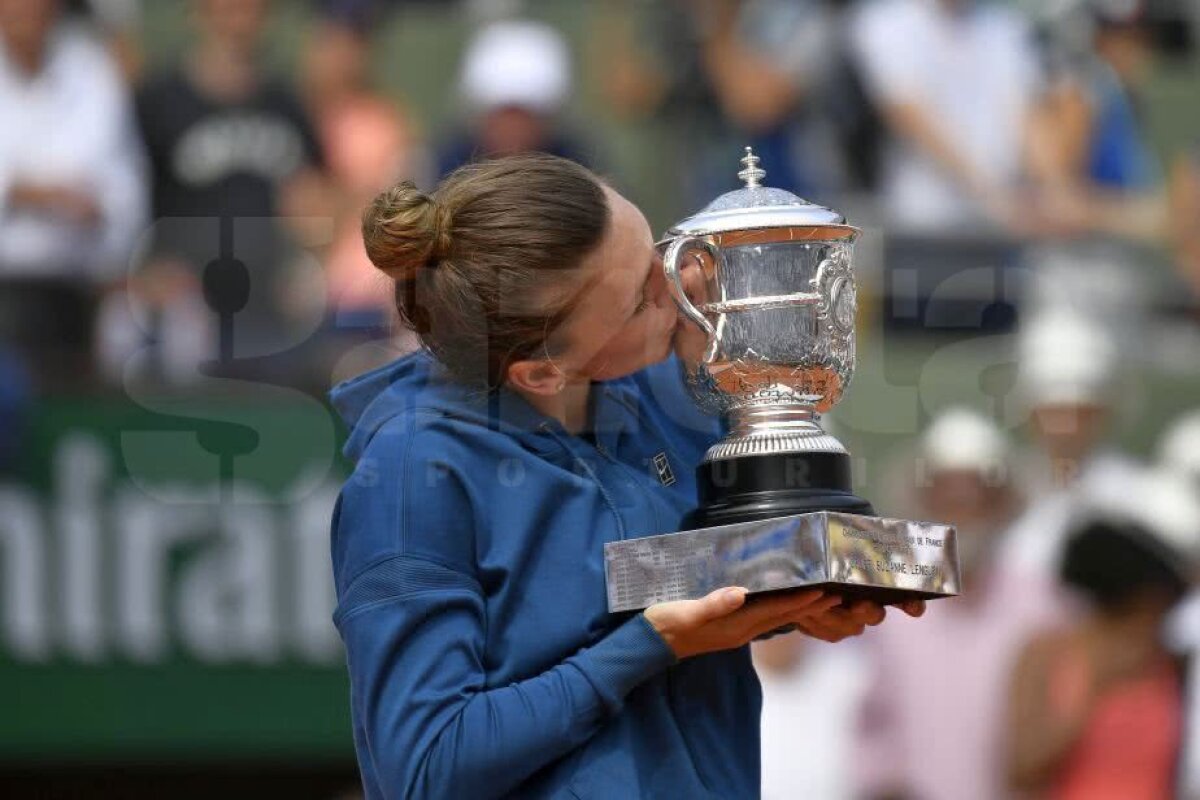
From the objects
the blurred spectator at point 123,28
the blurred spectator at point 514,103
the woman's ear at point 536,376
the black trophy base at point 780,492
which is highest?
the blurred spectator at point 123,28

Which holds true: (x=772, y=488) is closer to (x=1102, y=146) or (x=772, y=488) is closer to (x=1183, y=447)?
(x=1183, y=447)

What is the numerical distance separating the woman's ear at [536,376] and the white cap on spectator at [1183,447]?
401 centimetres

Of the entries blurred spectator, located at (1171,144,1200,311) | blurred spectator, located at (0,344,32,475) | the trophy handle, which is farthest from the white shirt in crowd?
the trophy handle

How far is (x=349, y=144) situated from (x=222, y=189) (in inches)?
21.0

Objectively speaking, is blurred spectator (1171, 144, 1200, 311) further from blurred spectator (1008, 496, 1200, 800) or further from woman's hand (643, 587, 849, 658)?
woman's hand (643, 587, 849, 658)

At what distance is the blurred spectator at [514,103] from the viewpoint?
6.05m

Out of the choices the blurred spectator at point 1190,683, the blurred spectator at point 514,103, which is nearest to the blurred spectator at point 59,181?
the blurred spectator at point 514,103

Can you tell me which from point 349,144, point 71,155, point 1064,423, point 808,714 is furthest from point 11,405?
point 1064,423

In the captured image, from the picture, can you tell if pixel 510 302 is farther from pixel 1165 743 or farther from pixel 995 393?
pixel 995 393

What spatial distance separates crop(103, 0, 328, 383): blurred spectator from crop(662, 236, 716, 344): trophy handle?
3584 mm

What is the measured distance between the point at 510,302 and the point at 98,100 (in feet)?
14.1

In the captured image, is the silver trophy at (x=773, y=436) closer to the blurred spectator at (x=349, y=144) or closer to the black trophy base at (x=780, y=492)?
the black trophy base at (x=780, y=492)

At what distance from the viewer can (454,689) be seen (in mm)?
1938

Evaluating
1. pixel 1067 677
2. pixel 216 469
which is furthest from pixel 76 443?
pixel 1067 677
